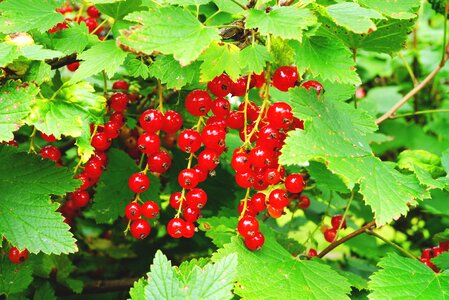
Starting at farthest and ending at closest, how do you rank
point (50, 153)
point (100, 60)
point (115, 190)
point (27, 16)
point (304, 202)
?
1. point (304, 202)
2. point (115, 190)
3. point (50, 153)
4. point (27, 16)
5. point (100, 60)

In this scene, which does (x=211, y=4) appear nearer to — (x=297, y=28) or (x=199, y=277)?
(x=297, y=28)

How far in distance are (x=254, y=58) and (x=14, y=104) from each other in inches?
22.7

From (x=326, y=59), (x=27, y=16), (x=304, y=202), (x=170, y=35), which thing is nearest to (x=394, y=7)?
(x=326, y=59)

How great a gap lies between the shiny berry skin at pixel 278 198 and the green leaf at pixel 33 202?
0.51 meters

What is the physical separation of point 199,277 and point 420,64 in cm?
290

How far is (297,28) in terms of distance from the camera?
44.4 inches

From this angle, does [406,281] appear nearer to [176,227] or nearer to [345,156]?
[345,156]

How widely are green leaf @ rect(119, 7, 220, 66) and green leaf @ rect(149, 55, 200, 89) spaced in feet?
0.54

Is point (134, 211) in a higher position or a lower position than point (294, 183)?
lower

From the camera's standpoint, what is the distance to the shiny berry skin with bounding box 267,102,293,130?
1262 millimetres

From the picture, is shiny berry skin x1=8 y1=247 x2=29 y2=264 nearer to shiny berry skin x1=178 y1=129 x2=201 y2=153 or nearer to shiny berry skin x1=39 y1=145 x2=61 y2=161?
shiny berry skin x1=39 y1=145 x2=61 y2=161

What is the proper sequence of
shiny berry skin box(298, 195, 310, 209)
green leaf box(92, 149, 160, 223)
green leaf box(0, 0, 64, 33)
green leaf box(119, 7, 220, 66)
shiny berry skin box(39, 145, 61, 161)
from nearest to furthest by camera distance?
green leaf box(119, 7, 220, 66) < green leaf box(0, 0, 64, 33) < shiny berry skin box(39, 145, 61, 161) < green leaf box(92, 149, 160, 223) < shiny berry skin box(298, 195, 310, 209)

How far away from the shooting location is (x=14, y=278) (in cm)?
150

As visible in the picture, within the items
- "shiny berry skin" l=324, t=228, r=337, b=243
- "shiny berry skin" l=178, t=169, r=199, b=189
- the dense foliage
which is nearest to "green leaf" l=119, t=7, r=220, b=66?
the dense foliage
